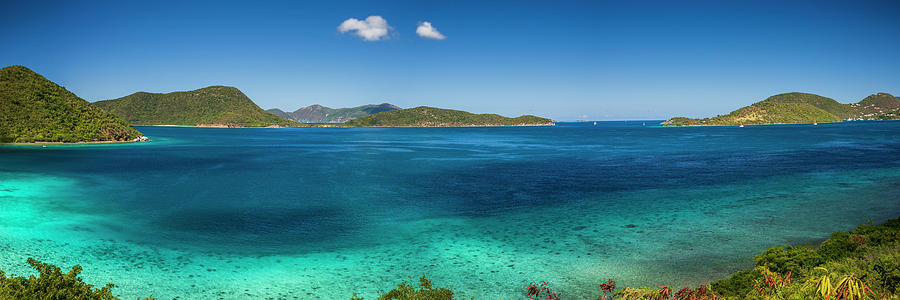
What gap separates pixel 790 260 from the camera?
14.4 meters

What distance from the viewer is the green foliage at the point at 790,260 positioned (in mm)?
14234

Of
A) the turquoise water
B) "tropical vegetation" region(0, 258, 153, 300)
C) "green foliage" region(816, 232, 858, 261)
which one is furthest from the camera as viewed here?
the turquoise water

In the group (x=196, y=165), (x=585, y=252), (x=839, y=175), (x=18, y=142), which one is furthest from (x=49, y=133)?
(x=839, y=175)

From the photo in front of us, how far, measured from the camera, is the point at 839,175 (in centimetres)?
4394

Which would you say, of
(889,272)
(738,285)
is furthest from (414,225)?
(889,272)

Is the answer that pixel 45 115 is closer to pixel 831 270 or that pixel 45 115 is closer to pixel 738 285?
pixel 738 285

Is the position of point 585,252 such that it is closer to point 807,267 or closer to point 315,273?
point 807,267

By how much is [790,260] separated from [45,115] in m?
133

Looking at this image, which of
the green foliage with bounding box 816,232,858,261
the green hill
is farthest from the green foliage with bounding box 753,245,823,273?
the green hill

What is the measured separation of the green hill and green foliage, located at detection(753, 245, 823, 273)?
12231cm

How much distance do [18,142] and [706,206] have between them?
12321 centimetres

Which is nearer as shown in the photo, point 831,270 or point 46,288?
point 46,288

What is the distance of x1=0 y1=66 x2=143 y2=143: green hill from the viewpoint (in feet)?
309

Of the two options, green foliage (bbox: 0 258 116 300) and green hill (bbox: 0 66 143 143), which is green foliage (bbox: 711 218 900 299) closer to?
green foliage (bbox: 0 258 116 300)
